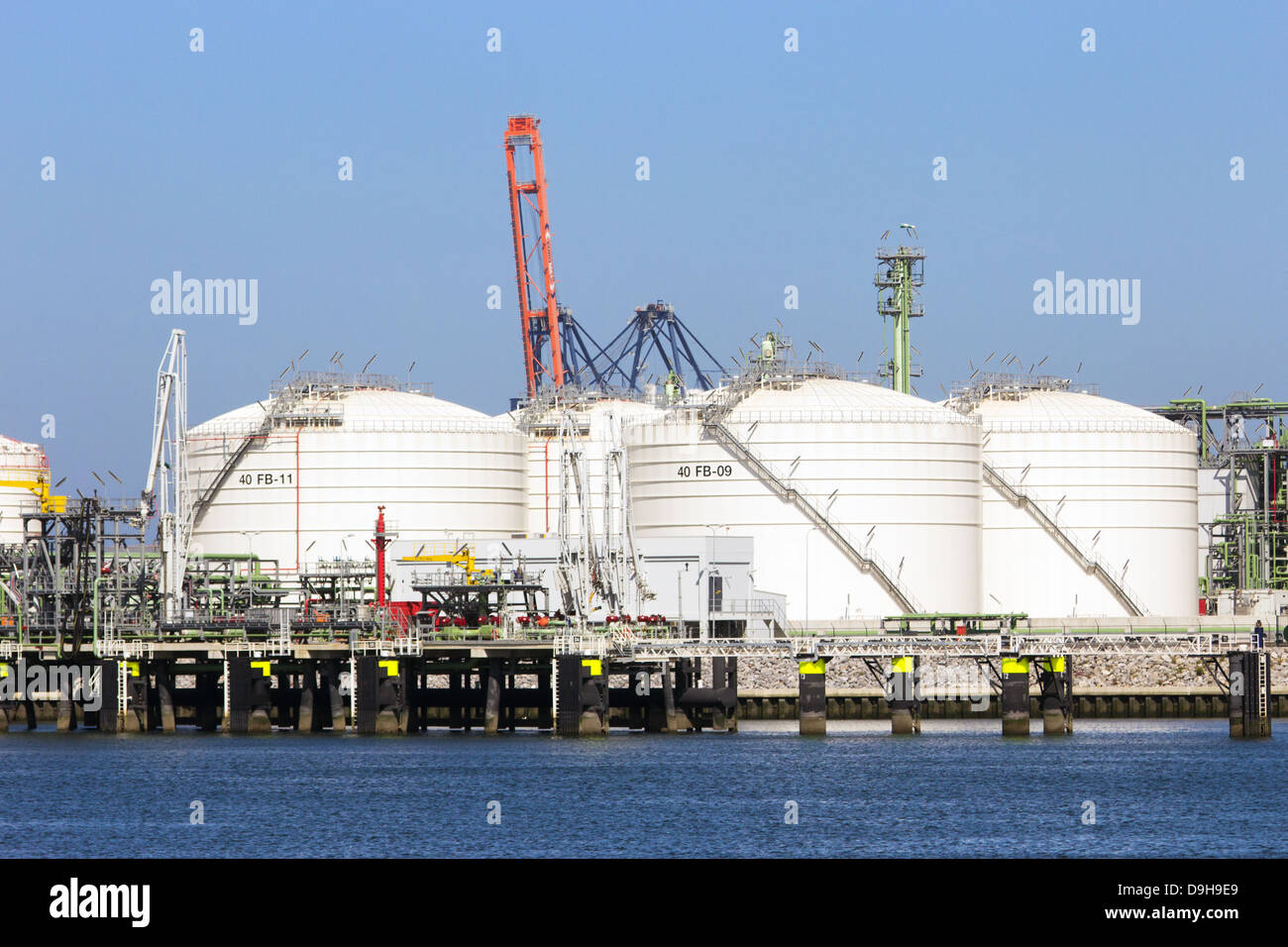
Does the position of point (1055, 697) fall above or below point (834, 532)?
below

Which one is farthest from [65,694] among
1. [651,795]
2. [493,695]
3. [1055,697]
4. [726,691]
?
[1055,697]

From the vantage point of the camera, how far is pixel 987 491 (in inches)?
5157

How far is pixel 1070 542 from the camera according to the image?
427 feet

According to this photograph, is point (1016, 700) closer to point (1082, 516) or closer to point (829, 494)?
point (829, 494)

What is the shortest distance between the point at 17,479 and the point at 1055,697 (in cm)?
7814

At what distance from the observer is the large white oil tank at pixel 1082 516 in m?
130

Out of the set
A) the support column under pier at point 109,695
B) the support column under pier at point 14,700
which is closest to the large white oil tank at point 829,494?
the support column under pier at point 109,695

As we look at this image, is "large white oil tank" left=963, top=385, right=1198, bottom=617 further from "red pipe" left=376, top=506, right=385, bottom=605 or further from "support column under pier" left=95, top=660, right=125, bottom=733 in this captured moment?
"support column under pier" left=95, top=660, right=125, bottom=733

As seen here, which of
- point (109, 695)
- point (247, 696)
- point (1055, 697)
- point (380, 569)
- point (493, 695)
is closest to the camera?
point (1055, 697)

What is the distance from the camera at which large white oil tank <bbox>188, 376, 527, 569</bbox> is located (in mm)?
123000

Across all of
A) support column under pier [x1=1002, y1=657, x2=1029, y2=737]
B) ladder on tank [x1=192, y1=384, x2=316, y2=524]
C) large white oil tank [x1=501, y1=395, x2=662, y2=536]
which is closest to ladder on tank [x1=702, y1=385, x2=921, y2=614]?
large white oil tank [x1=501, y1=395, x2=662, y2=536]
